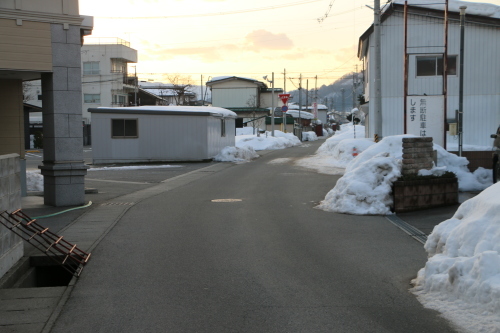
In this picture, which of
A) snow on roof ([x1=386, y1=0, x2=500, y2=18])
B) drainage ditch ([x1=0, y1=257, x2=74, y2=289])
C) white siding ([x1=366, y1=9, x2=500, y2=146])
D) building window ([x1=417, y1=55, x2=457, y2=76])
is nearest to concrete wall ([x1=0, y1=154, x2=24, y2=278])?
drainage ditch ([x1=0, y1=257, x2=74, y2=289])

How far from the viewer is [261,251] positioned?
838 cm

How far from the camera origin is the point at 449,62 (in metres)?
27.8

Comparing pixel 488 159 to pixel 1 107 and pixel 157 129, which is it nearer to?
pixel 1 107

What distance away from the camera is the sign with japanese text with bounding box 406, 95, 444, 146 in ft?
66.3

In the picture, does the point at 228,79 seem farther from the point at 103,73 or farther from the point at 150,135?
the point at 150,135

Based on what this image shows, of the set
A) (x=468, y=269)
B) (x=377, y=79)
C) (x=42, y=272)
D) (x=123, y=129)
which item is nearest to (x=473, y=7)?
(x=377, y=79)

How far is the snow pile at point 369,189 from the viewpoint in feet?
39.0

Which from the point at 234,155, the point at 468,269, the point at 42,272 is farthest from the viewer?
the point at 234,155

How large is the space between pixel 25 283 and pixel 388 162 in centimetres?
807

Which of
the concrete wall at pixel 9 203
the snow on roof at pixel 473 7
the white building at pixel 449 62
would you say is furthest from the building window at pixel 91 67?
the concrete wall at pixel 9 203

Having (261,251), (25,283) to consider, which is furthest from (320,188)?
(25,283)

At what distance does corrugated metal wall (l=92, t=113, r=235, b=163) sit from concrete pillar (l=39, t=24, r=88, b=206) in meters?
15.2

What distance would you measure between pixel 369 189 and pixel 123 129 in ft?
61.3

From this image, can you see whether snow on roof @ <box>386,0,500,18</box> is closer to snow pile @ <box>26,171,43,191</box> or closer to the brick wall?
the brick wall
